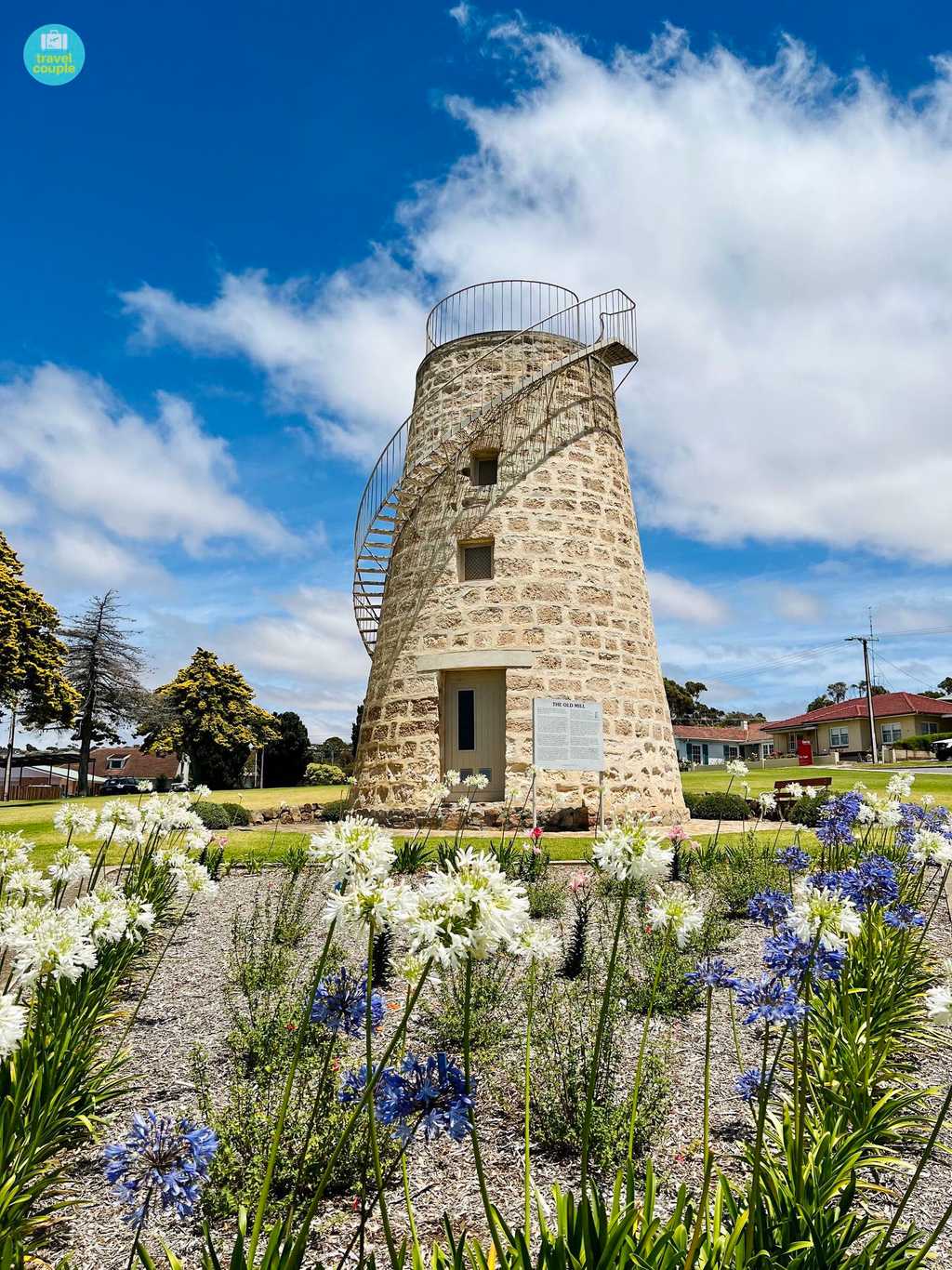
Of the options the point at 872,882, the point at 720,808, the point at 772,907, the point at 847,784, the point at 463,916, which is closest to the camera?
the point at 463,916

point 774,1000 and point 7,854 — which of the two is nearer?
point 774,1000

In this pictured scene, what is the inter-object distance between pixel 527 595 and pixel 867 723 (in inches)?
2042

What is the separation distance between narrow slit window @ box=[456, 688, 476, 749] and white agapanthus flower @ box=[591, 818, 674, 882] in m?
13.5

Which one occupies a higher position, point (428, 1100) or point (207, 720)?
point (207, 720)

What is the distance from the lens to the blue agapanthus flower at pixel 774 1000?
259cm

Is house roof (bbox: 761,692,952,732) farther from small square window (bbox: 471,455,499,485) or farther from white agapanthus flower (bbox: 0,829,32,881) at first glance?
white agapanthus flower (bbox: 0,829,32,881)

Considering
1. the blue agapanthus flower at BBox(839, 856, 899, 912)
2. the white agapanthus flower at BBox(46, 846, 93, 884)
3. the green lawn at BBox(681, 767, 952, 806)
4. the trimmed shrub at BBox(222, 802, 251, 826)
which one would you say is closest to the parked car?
the trimmed shrub at BBox(222, 802, 251, 826)

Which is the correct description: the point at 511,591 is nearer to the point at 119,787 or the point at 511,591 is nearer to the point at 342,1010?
the point at 342,1010

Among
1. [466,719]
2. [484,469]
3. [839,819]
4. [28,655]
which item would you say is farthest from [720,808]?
[28,655]

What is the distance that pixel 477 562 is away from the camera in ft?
53.7

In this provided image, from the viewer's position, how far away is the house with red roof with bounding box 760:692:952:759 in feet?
192

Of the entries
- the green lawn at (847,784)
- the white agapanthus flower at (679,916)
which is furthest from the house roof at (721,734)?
the white agapanthus flower at (679,916)

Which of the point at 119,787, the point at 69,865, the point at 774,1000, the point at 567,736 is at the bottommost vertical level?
the point at 119,787

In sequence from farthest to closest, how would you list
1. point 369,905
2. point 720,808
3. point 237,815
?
point 237,815, point 720,808, point 369,905
